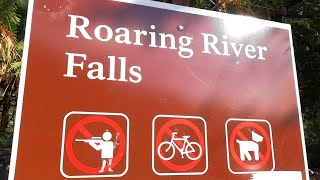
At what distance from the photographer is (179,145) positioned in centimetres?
132

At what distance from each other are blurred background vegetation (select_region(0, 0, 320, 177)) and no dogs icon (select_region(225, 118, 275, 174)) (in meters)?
0.62

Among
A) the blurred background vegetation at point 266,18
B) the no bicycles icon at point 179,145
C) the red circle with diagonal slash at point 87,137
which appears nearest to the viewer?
the red circle with diagonal slash at point 87,137

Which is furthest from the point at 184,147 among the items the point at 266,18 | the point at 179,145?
the point at 266,18

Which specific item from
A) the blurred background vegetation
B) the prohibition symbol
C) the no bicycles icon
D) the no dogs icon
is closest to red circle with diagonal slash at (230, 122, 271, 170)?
the no dogs icon

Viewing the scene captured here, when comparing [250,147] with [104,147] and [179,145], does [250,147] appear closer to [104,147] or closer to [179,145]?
[179,145]

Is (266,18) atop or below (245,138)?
atop

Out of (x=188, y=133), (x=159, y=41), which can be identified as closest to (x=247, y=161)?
(x=188, y=133)

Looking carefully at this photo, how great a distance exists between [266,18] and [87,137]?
297cm

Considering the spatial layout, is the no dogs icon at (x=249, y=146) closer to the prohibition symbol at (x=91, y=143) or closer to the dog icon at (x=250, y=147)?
the dog icon at (x=250, y=147)

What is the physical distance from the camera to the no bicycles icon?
4.20 feet

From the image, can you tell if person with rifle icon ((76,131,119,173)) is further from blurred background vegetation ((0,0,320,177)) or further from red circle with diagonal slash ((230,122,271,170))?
blurred background vegetation ((0,0,320,177))

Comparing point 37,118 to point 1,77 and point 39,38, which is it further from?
point 1,77

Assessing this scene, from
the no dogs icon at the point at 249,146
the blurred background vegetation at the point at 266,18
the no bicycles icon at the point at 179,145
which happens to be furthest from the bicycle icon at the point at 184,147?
the blurred background vegetation at the point at 266,18

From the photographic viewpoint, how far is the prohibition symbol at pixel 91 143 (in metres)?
1.17
